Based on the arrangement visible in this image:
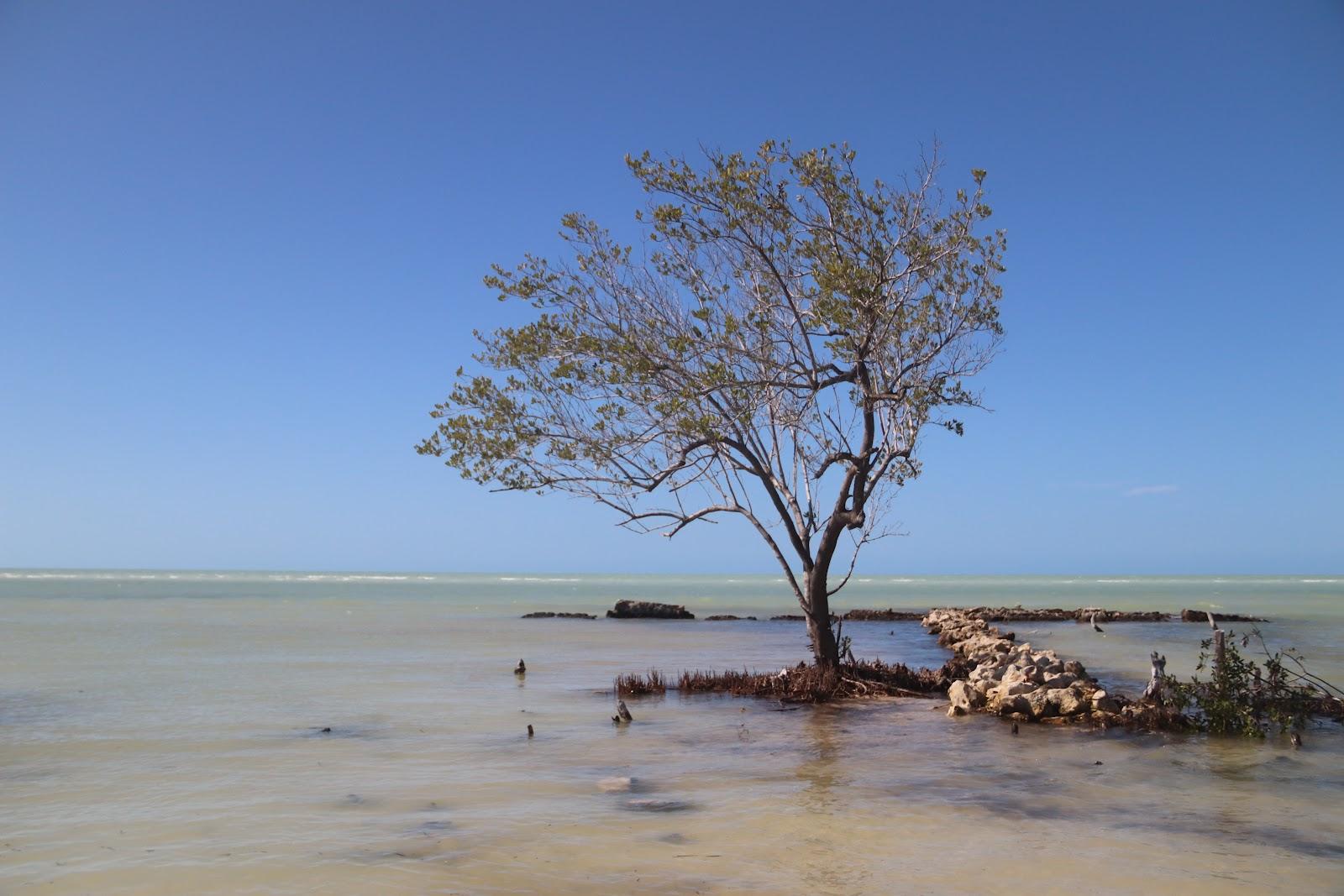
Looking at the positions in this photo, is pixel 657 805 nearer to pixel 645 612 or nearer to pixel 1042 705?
pixel 1042 705

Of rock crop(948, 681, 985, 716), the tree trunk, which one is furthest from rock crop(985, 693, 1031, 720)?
the tree trunk

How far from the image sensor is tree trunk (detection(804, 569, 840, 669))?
16594mm

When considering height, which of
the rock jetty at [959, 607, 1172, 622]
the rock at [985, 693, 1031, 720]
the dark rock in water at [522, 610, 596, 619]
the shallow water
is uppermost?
the rock at [985, 693, 1031, 720]

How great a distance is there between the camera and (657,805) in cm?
930

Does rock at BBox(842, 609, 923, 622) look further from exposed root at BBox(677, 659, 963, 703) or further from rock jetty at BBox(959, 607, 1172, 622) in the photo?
exposed root at BBox(677, 659, 963, 703)

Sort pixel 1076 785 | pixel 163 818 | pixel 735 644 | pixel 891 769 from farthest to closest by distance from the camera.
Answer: pixel 735 644
pixel 891 769
pixel 1076 785
pixel 163 818

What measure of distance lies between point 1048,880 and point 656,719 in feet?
26.7

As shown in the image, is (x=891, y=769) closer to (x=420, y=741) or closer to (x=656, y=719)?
(x=656, y=719)

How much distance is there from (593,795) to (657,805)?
30.4 inches

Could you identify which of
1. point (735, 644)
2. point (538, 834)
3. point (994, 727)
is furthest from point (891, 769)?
point (735, 644)

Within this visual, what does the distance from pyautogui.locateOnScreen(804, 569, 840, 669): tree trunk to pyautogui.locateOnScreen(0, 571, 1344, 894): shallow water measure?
1584mm

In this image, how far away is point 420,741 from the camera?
12.9m

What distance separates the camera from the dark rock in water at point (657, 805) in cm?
916

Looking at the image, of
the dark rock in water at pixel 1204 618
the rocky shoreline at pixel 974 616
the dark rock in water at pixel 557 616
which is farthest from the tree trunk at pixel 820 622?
the dark rock in water at pixel 1204 618
